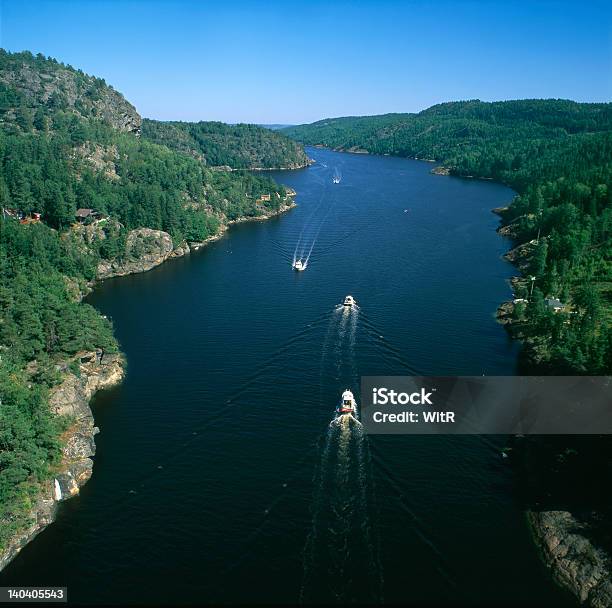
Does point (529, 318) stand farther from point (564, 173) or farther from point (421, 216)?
point (564, 173)

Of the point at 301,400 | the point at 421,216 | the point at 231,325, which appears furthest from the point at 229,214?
the point at 301,400

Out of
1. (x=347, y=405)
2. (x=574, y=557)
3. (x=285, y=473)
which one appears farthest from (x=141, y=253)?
(x=574, y=557)

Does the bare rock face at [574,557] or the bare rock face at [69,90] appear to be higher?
the bare rock face at [69,90]

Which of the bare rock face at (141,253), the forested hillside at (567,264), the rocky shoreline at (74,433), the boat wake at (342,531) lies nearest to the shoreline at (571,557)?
the boat wake at (342,531)

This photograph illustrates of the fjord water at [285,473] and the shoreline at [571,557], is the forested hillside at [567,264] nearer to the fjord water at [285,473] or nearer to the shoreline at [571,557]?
the fjord water at [285,473]

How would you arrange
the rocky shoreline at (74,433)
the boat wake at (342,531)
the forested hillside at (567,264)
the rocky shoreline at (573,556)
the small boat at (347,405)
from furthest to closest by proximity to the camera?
1. the forested hillside at (567,264)
2. the small boat at (347,405)
3. the rocky shoreline at (74,433)
4. the rocky shoreline at (573,556)
5. the boat wake at (342,531)

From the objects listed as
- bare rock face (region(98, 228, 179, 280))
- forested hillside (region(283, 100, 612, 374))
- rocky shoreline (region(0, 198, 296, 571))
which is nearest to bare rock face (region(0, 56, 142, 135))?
bare rock face (region(98, 228, 179, 280))

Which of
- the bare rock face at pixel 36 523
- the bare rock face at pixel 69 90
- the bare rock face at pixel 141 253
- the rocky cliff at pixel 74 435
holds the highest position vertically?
the bare rock face at pixel 69 90

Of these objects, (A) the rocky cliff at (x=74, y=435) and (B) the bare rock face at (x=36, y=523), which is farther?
(A) the rocky cliff at (x=74, y=435)
